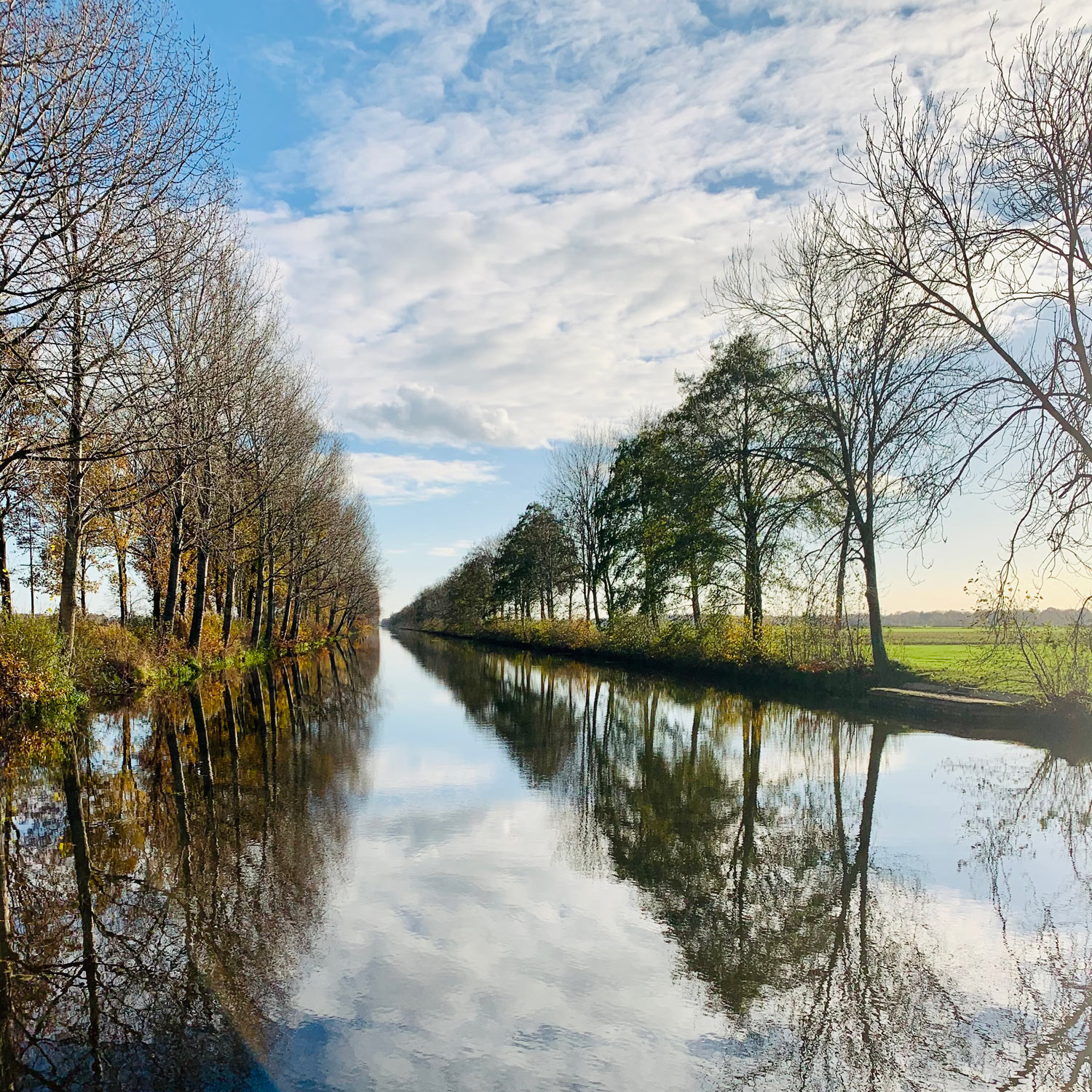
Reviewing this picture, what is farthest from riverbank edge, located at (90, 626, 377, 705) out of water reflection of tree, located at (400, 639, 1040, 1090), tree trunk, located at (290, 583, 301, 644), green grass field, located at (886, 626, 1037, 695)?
green grass field, located at (886, 626, 1037, 695)

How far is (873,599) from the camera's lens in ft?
63.2

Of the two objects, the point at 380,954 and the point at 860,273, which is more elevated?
the point at 860,273

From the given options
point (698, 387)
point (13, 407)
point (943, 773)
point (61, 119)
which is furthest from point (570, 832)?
point (698, 387)

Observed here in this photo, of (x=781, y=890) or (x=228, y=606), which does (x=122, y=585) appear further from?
(x=781, y=890)

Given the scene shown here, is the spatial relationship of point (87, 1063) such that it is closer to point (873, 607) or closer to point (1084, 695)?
point (1084, 695)

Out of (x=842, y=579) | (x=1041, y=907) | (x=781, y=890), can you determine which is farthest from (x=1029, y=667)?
(x=781, y=890)

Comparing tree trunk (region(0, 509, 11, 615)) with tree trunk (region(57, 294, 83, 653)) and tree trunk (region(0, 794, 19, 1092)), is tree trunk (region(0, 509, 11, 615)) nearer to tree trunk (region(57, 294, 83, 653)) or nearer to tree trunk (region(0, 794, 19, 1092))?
tree trunk (region(57, 294, 83, 653))

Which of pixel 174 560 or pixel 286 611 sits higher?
pixel 174 560

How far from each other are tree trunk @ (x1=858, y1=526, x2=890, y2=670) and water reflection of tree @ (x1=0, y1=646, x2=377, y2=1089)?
43.7ft

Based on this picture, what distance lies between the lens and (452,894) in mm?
5691

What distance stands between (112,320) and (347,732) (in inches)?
322

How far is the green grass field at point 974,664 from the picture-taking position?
14.2 m

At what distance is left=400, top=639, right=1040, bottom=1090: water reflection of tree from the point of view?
11.9ft

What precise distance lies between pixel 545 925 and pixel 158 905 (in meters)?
2.57
